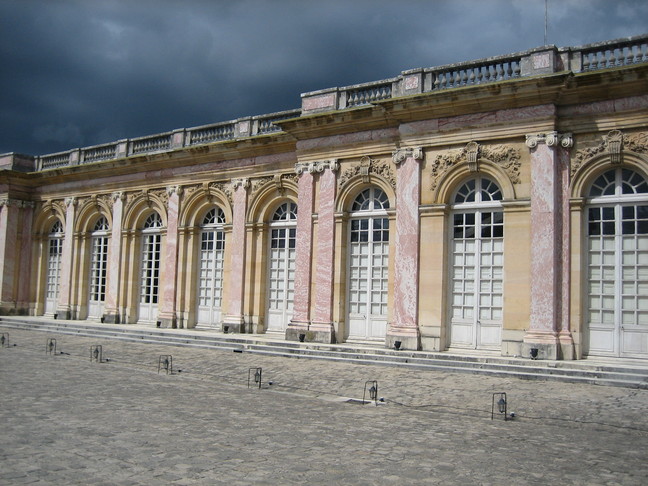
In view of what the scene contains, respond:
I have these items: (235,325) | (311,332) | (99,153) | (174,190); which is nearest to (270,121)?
(174,190)

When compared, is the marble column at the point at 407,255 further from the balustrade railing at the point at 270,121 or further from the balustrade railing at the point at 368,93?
the balustrade railing at the point at 270,121

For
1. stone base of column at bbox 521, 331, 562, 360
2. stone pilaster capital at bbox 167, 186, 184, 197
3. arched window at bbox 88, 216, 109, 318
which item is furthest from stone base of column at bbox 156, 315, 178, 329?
stone base of column at bbox 521, 331, 562, 360

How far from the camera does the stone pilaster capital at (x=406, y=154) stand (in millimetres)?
15250

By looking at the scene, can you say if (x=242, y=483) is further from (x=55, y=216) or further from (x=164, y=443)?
(x=55, y=216)

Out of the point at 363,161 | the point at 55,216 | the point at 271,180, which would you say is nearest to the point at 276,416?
the point at 363,161

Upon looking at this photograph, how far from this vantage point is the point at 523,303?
13672 mm

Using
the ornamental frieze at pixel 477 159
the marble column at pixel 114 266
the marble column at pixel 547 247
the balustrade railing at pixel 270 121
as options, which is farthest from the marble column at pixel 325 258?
the marble column at pixel 114 266

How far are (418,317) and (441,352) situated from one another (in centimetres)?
100

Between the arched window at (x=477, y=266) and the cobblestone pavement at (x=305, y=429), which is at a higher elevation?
the arched window at (x=477, y=266)

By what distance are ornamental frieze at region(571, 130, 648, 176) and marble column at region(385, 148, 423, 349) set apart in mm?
3606

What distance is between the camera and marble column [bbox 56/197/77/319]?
79.4 ft

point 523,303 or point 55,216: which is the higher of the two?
point 55,216

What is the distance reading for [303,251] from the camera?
679 inches

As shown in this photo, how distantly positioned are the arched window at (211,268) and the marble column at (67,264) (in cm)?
672
